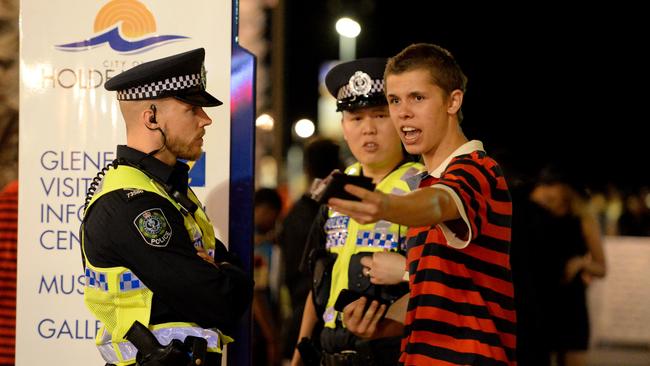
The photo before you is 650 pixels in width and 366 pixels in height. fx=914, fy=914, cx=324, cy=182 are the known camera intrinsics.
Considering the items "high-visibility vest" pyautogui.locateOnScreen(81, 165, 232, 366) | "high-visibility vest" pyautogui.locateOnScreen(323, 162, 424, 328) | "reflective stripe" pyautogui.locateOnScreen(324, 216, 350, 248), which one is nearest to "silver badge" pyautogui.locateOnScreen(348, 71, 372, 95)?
"high-visibility vest" pyautogui.locateOnScreen(323, 162, 424, 328)

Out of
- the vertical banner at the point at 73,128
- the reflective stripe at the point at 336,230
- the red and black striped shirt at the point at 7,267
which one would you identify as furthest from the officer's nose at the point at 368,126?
the red and black striped shirt at the point at 7,267

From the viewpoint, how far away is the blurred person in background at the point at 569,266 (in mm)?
8148

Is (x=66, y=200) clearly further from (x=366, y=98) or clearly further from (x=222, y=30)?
(x=366, y=98)

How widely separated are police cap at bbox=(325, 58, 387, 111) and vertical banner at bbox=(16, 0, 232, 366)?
676 millimetres

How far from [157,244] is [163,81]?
0.73 meters

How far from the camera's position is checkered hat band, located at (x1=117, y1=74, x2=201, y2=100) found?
381cm

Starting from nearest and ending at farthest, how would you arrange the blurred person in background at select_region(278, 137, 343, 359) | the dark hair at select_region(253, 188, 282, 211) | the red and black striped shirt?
the red and black striped shirt < the blurred person in background at select_region(278, 137, 343, 359) < the dark hair at select_region(253, 188, 282, 211)

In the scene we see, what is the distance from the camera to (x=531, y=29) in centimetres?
3419

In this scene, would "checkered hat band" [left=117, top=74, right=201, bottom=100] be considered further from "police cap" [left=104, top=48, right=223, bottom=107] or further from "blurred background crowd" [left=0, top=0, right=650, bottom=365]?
"blurred background crowd" [left=0, top=0, right=650, bottom=365]

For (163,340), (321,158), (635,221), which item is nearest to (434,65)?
(163,340)

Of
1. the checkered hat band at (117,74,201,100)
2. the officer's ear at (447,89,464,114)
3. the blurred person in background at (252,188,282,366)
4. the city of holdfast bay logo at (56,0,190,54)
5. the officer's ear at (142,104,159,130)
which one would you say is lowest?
the blurred person in background at (252,188,282,366)

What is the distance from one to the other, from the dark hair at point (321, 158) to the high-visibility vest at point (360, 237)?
272 centimetres

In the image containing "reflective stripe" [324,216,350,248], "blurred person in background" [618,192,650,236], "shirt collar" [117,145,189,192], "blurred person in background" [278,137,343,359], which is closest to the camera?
"shirt collar" [117,145,189,192]

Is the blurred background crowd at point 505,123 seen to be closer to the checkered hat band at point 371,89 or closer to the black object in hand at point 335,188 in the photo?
the checkered hat band at point 371,89
